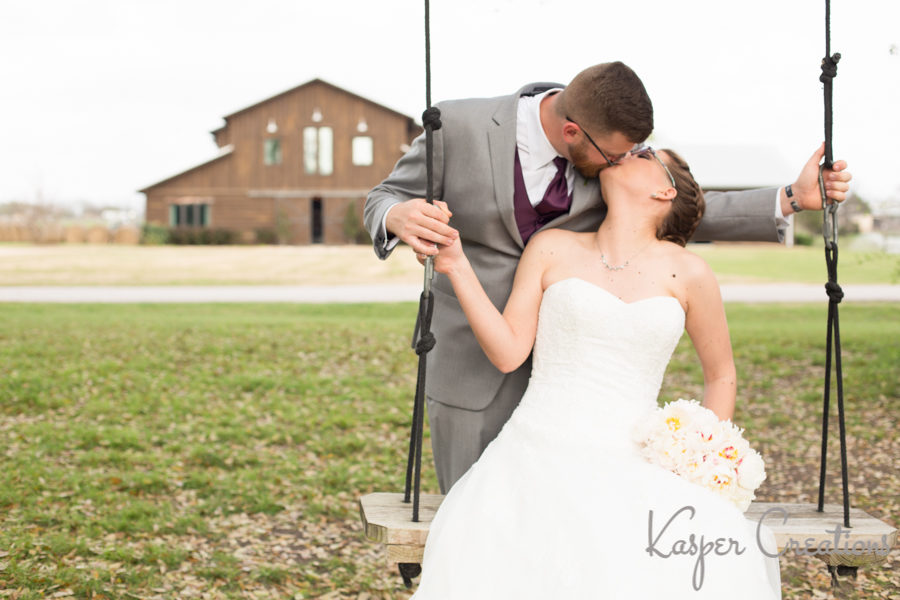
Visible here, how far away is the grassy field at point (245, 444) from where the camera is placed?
4.73 meters

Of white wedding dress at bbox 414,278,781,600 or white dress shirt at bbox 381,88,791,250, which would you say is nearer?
white wedding dress at bbox 414,278,781,600

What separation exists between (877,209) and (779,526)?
7670mm

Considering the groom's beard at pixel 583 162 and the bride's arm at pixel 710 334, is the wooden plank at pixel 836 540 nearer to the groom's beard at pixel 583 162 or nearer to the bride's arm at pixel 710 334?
the bride's arm at pixel 710 334

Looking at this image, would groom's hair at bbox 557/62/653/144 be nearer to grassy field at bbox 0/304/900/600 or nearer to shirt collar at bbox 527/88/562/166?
shirt collar at bbox 527/88/562/166

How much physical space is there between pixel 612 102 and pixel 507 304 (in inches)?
29.5

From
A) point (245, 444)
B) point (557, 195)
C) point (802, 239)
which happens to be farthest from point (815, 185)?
point (802, 239)

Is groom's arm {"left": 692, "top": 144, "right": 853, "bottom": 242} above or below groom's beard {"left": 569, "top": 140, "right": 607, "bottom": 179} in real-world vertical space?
below

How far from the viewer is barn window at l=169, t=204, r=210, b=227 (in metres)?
34.3

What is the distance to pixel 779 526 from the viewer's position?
2895mm

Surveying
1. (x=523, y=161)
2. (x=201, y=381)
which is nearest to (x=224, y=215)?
(x=201, y=381)

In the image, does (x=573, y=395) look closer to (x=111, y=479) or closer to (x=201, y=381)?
(x=111, y=479)

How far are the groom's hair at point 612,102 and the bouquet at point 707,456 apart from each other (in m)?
0.90

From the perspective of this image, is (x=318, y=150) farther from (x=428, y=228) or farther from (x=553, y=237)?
(x=428, y=228)

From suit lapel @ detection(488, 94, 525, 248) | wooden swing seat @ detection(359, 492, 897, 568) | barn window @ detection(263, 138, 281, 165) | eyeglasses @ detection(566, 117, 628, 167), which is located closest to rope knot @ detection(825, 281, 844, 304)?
wooden swing seat @ detection(359, 492, 897, 568)
